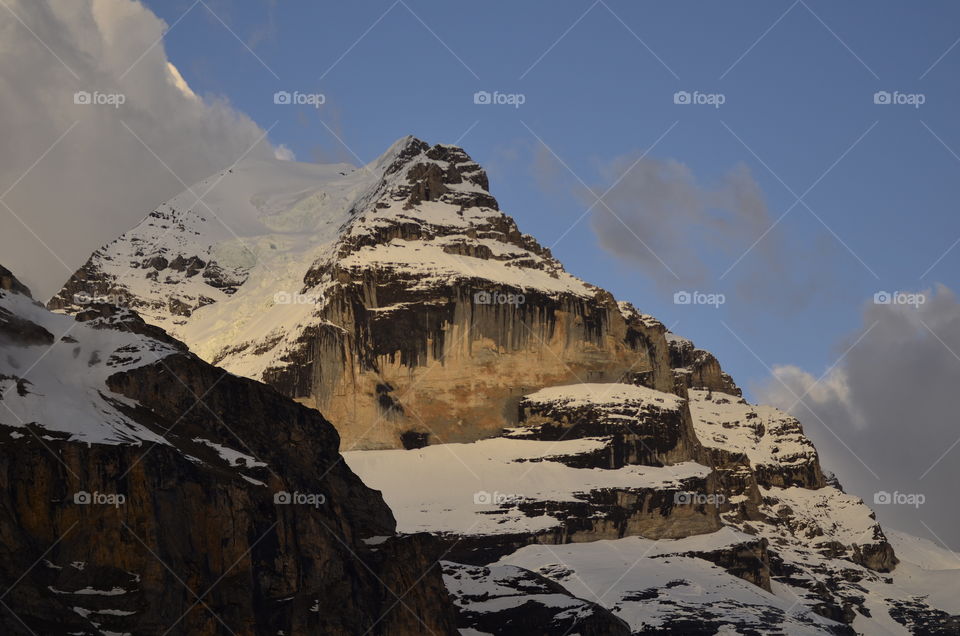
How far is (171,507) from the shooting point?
421ft

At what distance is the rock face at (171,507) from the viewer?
4747 inches

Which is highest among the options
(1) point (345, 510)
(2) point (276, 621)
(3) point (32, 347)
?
(3) point (32, 347)

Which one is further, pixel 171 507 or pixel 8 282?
pixel 8 282

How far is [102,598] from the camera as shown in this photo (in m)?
119

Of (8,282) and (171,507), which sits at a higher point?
(8,282)

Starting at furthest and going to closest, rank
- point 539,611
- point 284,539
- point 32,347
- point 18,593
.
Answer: point 539,611 < point 32,347 < point 284,539 < point 18,593

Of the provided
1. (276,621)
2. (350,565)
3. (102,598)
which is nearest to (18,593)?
(102,598)

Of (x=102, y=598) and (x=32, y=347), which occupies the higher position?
(x=32, y=347)

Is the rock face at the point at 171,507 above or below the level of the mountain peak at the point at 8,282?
below

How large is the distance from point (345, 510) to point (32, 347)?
92.3 ft

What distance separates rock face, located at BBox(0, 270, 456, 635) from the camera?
396 feet

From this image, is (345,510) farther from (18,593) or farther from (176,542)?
(18,593)

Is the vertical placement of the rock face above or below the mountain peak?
below

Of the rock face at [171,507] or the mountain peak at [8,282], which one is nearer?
the rock face at [171,507]
